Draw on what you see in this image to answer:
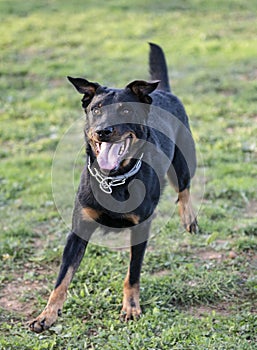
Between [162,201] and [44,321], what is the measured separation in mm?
2514

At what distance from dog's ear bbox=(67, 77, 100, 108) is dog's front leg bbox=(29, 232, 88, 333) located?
3.13 feet

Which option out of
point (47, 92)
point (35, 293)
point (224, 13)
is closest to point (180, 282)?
point (35, 293)

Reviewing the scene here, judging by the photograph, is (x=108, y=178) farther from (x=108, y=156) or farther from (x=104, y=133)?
(x=104, y=133)

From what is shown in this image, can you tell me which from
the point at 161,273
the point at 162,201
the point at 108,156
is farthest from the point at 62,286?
the point at 162,201

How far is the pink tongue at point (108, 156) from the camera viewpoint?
4066mm

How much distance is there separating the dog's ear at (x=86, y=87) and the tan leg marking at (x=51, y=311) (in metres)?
1.26

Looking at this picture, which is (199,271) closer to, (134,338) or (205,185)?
(134,338)

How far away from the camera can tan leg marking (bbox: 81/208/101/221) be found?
4.27 metres

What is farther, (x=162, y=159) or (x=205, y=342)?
(x=162, y=159)

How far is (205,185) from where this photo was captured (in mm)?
6734

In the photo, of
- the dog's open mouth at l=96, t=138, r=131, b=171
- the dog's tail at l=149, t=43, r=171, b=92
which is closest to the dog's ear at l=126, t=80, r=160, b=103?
the dog's open mouth at l=96, t=138, r=131, b=171

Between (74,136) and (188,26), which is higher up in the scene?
(188,26)

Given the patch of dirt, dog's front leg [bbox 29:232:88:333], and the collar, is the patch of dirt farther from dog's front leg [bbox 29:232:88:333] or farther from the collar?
the collar

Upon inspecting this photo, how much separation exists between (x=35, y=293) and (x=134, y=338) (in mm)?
1039
